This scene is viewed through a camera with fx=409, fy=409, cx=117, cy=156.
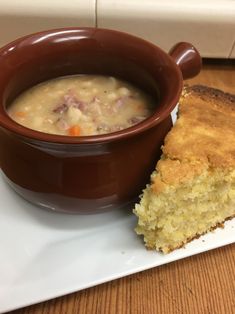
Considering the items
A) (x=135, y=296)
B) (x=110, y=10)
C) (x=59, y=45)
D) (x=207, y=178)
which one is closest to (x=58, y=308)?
(x=135, y=296)

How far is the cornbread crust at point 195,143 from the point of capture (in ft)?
2.72

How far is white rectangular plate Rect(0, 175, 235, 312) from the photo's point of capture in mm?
770

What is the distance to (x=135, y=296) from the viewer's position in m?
0.84

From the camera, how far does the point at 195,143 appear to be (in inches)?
35.0

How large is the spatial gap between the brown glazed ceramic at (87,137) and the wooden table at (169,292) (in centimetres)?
17

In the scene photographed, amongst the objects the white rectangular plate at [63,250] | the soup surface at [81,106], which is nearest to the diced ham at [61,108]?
the soup surface at [81,106]

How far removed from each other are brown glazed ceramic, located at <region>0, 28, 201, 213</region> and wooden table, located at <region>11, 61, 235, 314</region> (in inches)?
6.7

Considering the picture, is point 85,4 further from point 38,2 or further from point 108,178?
point 108,178

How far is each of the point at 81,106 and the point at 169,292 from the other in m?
0.45

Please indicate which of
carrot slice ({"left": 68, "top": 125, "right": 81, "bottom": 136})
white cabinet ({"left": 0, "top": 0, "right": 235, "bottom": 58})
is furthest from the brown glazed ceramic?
white cabinet ({"left": 0, "top": 0, "right": 235, "bottom": 58})

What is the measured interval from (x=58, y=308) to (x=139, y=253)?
0.63 feet

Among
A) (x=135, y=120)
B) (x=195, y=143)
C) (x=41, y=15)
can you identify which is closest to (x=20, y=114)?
(x=135, y=120)

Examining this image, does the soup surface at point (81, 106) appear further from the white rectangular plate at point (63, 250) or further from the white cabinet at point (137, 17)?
the white cabinet at point (137, 17)

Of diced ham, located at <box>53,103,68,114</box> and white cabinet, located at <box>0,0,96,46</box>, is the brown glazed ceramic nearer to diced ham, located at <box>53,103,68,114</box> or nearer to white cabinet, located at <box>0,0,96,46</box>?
diced ham, located at <box>53,103,68,114</box>
